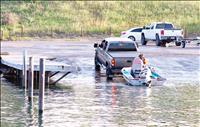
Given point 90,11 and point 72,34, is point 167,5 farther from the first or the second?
point 72,34

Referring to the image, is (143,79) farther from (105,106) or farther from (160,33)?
(160,33)

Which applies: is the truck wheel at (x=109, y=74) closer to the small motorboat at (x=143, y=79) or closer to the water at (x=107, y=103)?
the water at (x=107, y=103)

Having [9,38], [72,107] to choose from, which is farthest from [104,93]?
[9,38]

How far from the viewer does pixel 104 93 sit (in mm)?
27094

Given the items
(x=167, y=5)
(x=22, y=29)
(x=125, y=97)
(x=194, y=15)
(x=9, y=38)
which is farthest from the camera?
(x=167, y=5)

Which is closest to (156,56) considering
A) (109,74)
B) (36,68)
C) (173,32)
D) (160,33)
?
(173,32)

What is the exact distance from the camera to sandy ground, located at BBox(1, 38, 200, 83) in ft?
115

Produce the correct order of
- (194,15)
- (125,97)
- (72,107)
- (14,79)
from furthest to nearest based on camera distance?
(194,15)
(14,79)
(125,97)
(72,107)

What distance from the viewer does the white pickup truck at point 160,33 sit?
52.7 meters

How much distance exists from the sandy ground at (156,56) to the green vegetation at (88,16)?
12657 millimetres

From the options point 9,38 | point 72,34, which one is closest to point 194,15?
point 72,34

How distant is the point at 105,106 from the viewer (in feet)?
77.5

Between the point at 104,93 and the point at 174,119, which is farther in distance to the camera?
the point at 104,93

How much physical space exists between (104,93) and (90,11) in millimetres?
48345
